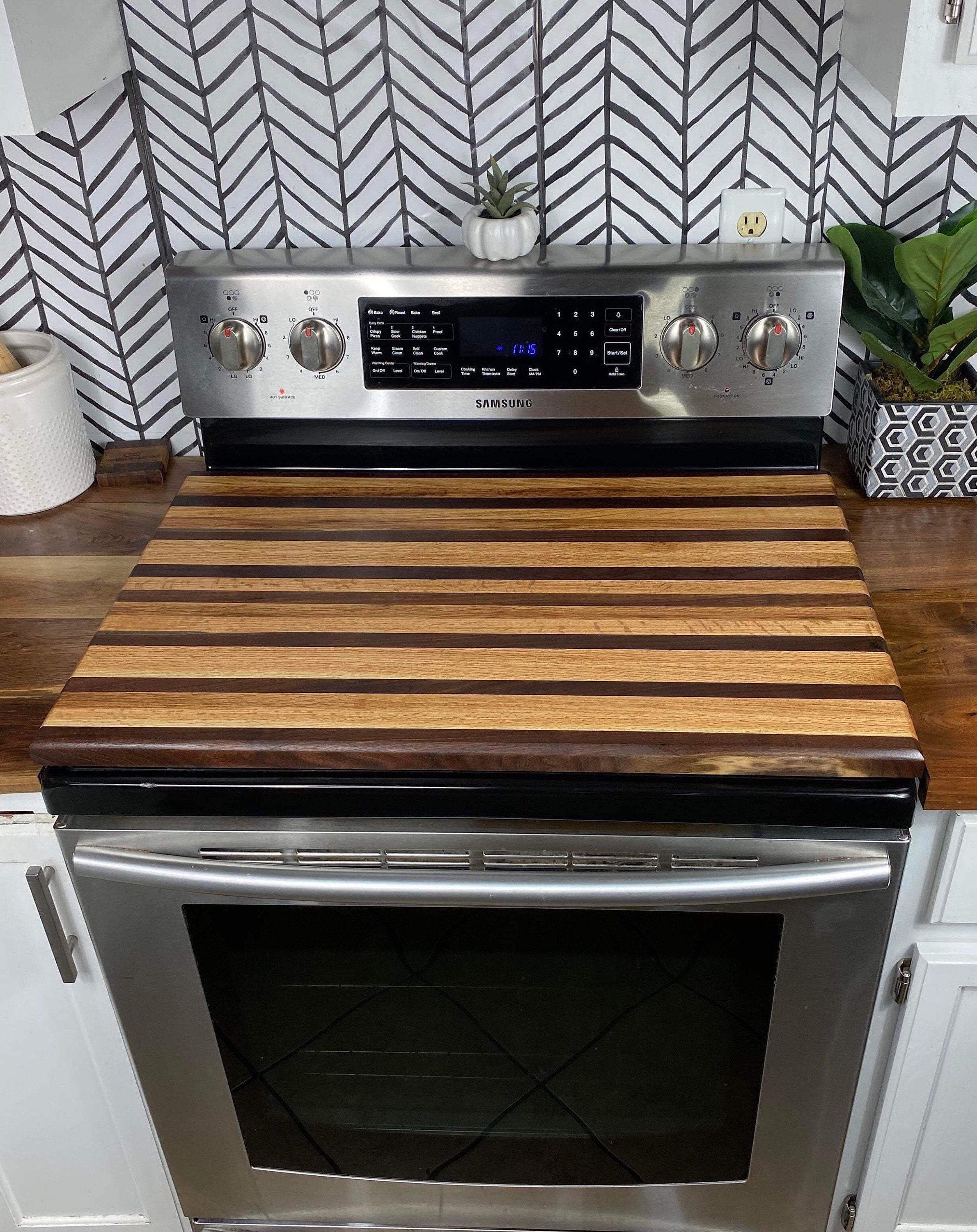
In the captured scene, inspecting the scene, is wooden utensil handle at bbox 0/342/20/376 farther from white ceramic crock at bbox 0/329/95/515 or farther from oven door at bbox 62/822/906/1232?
oven door at bbox 62/822/906/1232

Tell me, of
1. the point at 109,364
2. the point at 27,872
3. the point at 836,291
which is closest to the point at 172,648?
the point at 27,872

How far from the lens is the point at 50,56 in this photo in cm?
113

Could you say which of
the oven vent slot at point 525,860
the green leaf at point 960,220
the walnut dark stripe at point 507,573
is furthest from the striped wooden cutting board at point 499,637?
the green leaf at point 960,220

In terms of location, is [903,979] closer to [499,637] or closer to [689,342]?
[499,637]

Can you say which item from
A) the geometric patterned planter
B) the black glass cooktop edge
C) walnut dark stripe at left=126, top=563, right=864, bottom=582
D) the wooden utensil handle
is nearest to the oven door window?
the black glass cooktop edge

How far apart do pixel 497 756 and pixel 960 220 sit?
818 mm

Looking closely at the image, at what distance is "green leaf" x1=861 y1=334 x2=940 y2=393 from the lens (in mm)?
1337

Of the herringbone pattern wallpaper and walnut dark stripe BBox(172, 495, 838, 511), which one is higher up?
the herringbone pattern wallpaper

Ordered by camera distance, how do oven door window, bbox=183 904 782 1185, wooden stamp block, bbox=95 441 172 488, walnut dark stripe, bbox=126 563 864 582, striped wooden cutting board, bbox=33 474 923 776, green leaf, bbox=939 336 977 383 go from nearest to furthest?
striped wooden cutting board, bbox=33 474 923 776
oven door window, bbox=183 904 782 1185
walnut dark stripe, bbox=126 563 864 582
green leaf, bbox=939 336 977 383
wooden stamp block, bbox=95 441 172 488

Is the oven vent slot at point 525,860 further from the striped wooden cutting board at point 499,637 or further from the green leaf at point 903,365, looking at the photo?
the green leaf at point 903,365

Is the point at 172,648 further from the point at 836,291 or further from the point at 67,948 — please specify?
the point at 836,291

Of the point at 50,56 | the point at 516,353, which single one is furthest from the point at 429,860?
the point at 50,56

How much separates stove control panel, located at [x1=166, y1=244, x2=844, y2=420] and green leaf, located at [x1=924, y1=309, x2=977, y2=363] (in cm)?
11

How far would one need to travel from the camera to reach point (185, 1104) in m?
1.23
